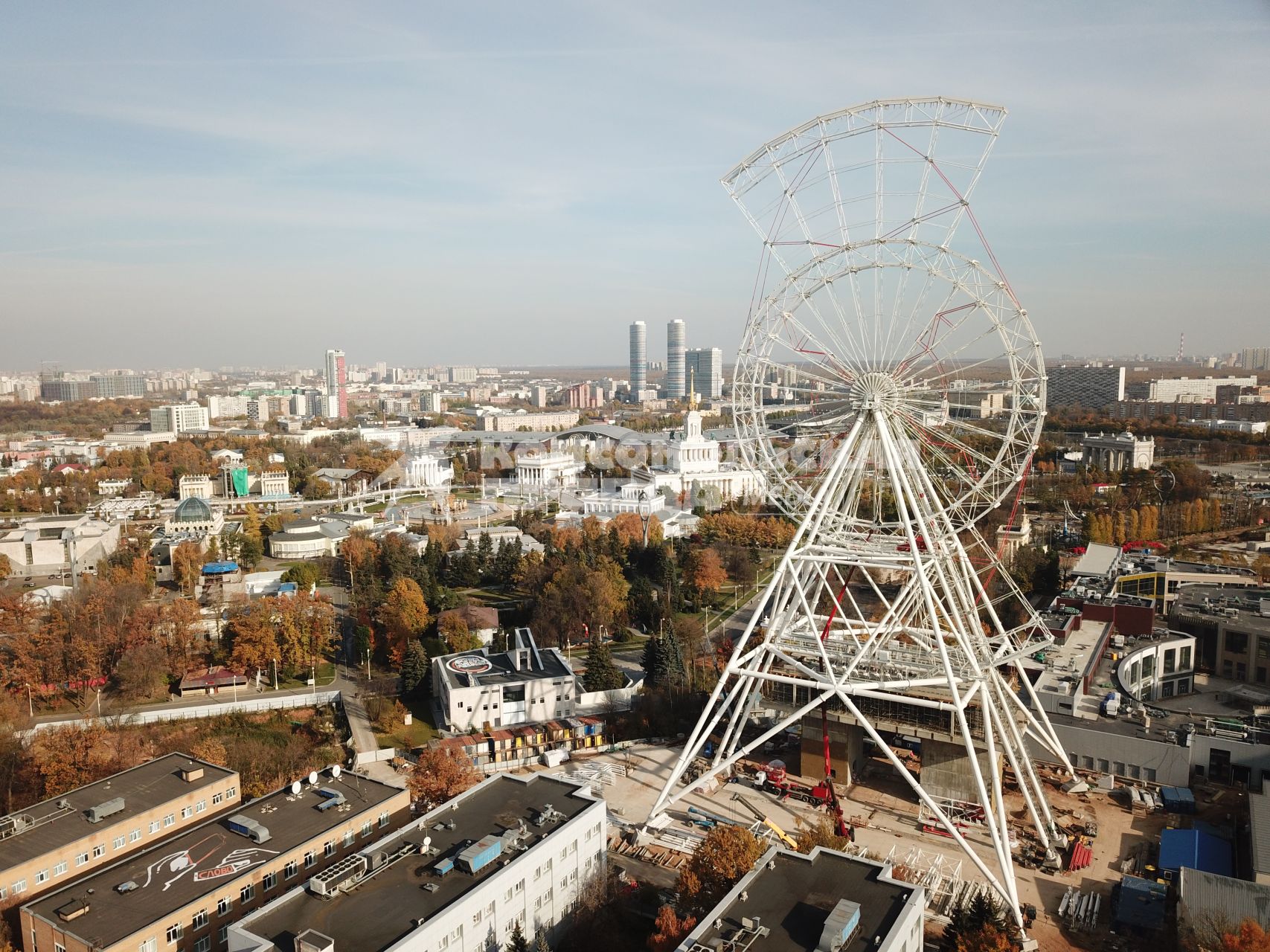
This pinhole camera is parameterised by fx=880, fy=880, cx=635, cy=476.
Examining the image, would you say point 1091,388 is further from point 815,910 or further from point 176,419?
point 176,419

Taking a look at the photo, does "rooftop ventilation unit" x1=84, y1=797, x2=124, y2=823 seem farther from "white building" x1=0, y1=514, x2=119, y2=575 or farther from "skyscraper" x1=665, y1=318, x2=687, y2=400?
"skyscraper" x1=665, y1=318, x2=687, y2=400

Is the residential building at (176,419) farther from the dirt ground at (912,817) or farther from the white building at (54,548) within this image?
the dirt ground at (912,817)

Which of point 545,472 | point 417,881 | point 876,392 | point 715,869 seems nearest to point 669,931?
point 715,869

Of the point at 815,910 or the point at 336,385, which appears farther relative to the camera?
the point at 336,385

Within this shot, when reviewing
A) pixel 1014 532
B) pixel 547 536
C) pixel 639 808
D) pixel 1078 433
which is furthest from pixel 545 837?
Result: pixel 1078 433

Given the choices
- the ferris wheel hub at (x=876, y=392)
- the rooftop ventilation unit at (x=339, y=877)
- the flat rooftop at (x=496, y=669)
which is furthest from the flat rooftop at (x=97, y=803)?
the ferris wheel hub at (x=876, y=392)

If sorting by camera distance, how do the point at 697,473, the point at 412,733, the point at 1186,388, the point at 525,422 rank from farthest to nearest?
the point at 525,422 < the point at 1186,388 < the point at 697,473 < the point at 412,733

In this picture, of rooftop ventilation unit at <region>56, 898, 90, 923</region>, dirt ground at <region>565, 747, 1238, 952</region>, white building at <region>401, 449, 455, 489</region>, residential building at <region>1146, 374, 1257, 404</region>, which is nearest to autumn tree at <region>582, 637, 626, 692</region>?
dirt ground at <region>565, 747, 1238, 952</region>
